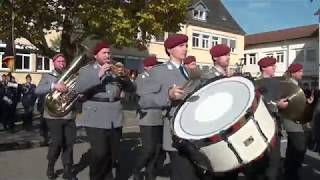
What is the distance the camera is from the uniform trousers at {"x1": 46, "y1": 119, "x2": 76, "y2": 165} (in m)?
8.59

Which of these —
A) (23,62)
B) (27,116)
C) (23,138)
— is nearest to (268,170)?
(23,138)

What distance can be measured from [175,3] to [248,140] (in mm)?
20015

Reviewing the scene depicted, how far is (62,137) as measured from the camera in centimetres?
864

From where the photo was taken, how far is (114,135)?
22.4 feet

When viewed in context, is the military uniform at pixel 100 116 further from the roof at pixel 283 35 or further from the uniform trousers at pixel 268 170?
the roof at pixel 283 35

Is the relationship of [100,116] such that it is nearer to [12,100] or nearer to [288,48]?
[12,100]

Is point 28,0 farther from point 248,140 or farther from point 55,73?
point 248,140

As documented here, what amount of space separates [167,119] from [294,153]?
3.13 metres

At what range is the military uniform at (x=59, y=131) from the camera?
8570 mm

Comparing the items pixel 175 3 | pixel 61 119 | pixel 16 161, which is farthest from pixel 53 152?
pixel 175 3

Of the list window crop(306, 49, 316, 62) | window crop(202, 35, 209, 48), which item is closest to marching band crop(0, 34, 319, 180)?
window crop(202, 35, 209, 48)

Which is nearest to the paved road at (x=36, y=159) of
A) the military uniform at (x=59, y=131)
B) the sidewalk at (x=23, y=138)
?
the sidewalk at (x=23, y=138)

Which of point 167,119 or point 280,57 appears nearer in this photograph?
point 167,119

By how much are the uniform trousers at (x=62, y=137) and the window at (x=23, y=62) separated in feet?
97.1
